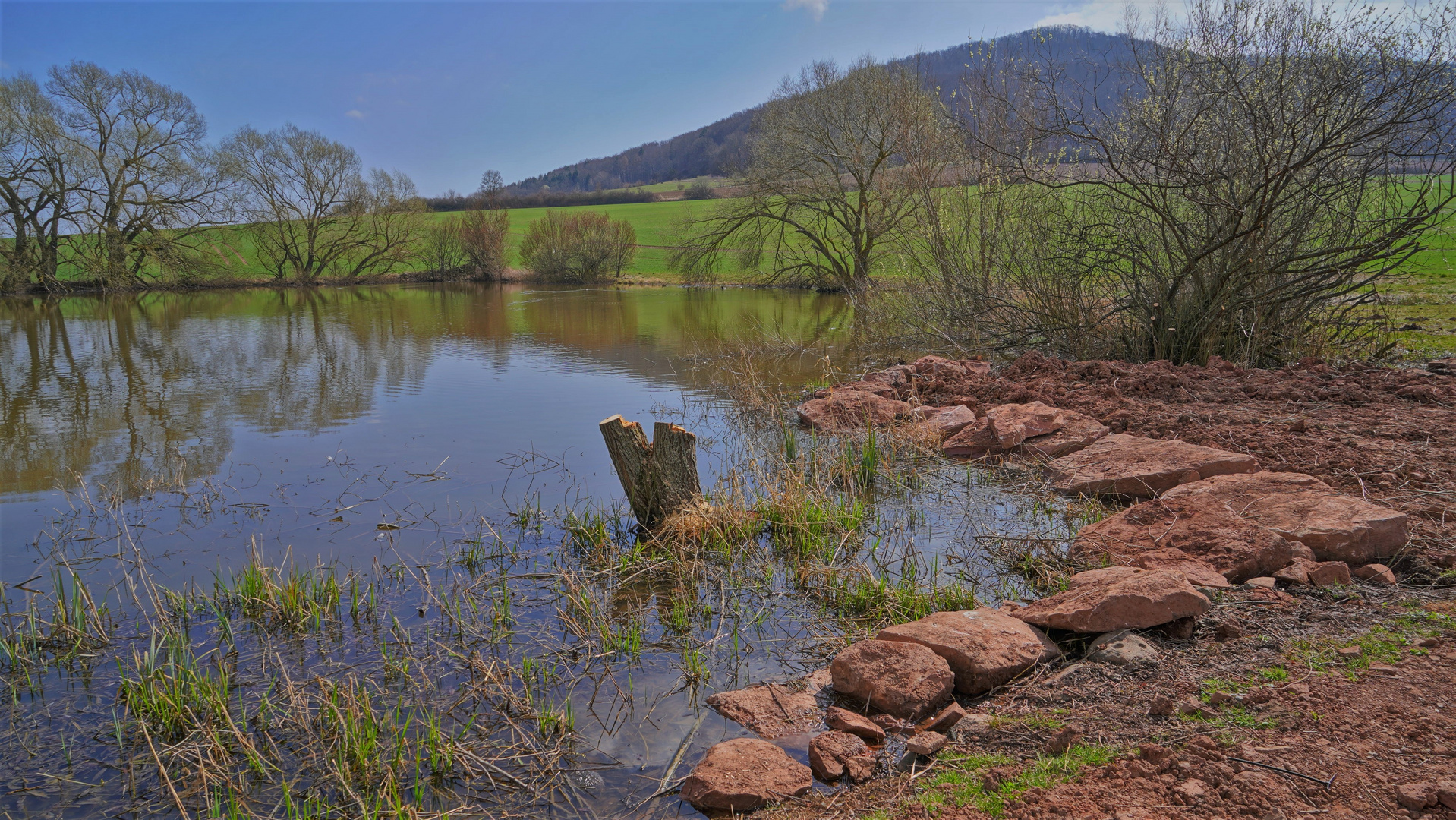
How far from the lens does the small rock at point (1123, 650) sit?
12.1 ft

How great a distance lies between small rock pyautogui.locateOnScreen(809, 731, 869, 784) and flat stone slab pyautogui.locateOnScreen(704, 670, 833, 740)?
30 cm

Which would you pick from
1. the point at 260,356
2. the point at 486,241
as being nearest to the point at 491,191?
the point at 486,241

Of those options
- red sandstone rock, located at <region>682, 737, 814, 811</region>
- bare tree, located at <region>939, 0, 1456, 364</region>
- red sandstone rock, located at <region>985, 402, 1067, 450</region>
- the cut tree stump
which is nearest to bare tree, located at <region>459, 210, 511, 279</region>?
bare tree, located at <region>939, 0, 1456, 364</region>

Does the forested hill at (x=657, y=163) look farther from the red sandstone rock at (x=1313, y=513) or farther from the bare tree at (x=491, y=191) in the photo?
the red sandstone rock at (x=1313, y=513)

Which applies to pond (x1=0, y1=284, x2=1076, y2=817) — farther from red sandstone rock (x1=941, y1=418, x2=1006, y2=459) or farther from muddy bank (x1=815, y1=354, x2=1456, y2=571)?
muddy bank (x1=815, y1=354, x2=1456, y2=571)

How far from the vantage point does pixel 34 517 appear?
683cm

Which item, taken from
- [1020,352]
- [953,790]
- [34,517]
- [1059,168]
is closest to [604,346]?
[1020,352]

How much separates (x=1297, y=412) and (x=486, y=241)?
47.9m

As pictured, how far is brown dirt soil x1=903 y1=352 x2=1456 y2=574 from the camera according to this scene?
5668 mm

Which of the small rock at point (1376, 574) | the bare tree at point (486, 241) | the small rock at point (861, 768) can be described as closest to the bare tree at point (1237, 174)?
the small rock at point (1376, 574)

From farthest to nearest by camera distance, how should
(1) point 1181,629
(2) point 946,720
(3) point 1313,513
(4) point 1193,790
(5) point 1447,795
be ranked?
(3) point 1313,513 → (1) point 1181,629 → (2) point 946,720 → (4) point 1193,790 → (5) point 1447,795

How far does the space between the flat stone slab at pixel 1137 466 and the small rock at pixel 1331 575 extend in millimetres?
1830

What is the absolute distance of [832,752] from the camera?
332 centimetres

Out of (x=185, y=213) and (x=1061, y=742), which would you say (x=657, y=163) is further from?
(x=1061, y=742)
